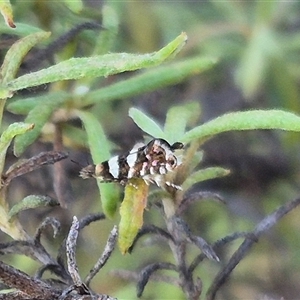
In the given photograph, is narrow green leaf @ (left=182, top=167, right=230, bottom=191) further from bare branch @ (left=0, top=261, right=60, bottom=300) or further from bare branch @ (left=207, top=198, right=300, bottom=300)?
bare branch @ (left=0, top=261, right=60, bottom=300)

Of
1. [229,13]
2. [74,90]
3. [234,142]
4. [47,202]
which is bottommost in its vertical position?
[47,202]

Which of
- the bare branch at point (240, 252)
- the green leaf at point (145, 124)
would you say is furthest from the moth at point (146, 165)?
the bare branch at point (240, 252)

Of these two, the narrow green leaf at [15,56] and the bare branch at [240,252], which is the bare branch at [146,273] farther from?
the narrow green leaf at [15,56]

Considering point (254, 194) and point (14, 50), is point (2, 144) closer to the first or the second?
point (14, 50)

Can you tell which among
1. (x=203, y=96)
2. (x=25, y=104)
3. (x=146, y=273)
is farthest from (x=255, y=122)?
(x=203, y=96)

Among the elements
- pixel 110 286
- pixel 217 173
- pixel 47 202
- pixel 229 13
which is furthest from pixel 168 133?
pixel 229 13

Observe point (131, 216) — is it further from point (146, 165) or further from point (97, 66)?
point (97, 66)
